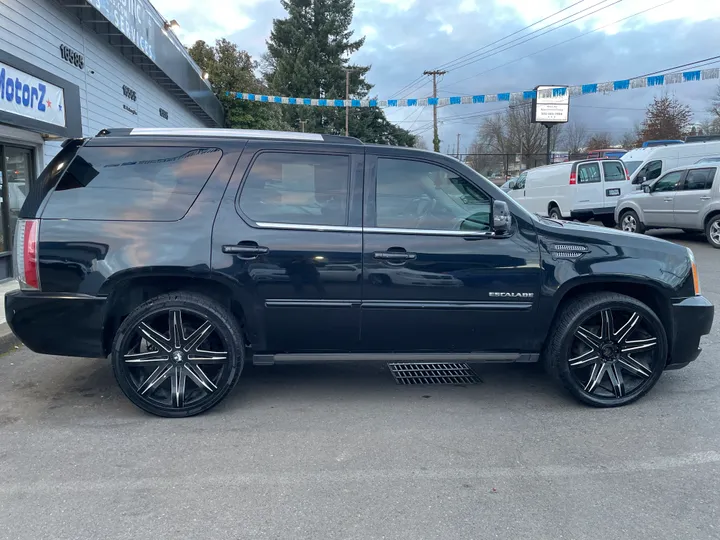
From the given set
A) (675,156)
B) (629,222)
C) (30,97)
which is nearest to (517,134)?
(675,156)

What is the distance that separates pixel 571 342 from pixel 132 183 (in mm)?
3381

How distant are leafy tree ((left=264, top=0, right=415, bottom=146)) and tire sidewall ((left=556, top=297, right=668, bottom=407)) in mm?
34269

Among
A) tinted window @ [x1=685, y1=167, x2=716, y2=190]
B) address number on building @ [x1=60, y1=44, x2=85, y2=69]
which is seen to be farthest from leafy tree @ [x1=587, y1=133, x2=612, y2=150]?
address number on building @ [x1=60, y1=44, x2=85, y2=69]

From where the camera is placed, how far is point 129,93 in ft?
40.9

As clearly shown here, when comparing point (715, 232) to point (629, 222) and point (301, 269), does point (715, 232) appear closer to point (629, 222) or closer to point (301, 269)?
point (629, 222)

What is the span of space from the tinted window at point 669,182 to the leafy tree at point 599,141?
50.3 metres

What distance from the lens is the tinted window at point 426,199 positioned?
12.6 feet

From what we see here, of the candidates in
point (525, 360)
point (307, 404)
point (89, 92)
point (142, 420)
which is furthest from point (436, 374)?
point (89, 92)

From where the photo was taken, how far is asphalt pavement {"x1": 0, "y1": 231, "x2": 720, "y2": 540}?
8.59 ft

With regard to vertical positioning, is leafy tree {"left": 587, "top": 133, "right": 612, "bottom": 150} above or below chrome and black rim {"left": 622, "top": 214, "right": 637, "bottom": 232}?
above

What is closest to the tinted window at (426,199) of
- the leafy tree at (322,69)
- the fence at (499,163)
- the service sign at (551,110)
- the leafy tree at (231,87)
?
the service sign at (551,110)

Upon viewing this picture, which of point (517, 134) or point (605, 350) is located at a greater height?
point (517, 134)

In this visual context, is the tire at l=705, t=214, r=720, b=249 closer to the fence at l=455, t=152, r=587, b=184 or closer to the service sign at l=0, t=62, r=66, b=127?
the service sign at l=0, t=62, r=66, b=127

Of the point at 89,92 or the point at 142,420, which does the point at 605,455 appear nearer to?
Answer: the point at 142,420
